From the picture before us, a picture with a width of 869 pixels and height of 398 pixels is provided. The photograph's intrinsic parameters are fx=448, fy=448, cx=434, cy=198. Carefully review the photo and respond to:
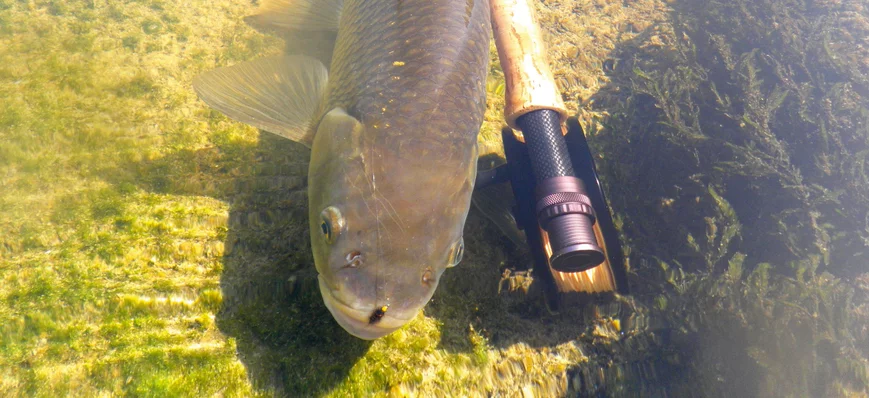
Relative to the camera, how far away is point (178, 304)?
238 centimetres

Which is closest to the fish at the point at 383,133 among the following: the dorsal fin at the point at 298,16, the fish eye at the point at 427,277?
the fish eye at the point at 427,277

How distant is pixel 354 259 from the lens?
2.25m

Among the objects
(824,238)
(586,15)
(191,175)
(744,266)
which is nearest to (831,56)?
(824,238)

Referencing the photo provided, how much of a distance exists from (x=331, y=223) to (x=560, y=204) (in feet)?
5.20

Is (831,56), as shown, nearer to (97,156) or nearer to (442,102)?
(442,102)

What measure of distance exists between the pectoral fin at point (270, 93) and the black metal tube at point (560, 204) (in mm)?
1680

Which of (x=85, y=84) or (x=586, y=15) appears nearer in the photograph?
(x=85, y=84)

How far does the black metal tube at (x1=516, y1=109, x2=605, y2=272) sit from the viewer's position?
2988mm

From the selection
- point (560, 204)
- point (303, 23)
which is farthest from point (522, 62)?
point (303, 23)

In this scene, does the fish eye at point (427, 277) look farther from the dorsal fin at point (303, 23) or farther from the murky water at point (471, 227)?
the dorsal fin at point (303, 23)

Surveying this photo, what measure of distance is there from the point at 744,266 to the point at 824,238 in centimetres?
106

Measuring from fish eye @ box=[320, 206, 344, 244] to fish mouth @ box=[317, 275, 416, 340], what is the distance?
0.29m

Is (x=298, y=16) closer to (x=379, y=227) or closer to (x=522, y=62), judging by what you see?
(x=522, y=62)

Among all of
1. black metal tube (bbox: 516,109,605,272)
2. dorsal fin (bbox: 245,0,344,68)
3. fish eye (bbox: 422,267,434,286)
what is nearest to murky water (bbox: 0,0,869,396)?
dorsal fin (bbox: 245,0,344,68)
